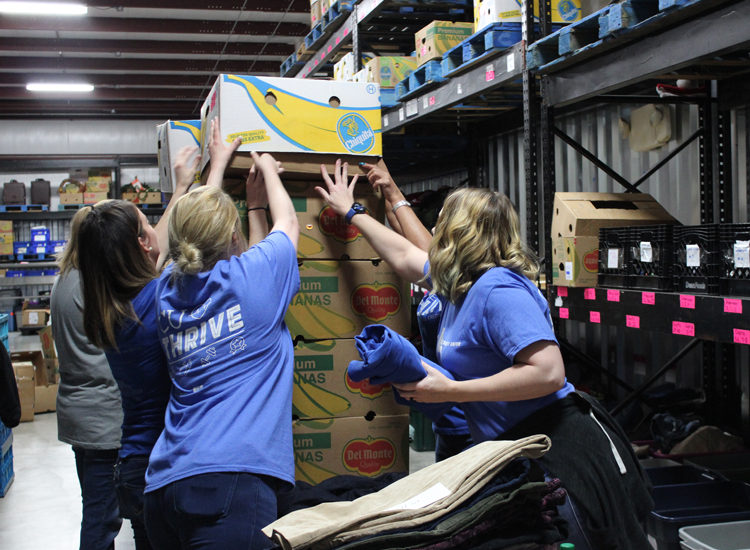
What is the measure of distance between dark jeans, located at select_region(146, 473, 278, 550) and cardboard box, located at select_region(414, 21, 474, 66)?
3.79 meters

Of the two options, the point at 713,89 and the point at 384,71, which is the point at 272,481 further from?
the point at 384,71

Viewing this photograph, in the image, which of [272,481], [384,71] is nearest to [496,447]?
[272,481]

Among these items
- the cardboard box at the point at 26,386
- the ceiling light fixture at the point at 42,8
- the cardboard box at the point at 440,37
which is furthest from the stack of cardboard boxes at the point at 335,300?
the ceiling light fixture at the point at 42,8

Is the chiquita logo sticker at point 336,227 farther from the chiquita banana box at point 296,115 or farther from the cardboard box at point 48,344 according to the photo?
the cardboard box at point 48,344

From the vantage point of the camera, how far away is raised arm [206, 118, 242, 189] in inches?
89.1

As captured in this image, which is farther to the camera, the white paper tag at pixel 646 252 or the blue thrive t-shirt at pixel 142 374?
the white paper tag at pixel 646 252

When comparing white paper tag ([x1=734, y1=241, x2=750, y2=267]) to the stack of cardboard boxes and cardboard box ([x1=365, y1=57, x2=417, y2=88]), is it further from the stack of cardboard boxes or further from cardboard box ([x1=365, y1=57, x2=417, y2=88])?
cardboard box ([x1=365, y1=57, x2=417, y2=88])

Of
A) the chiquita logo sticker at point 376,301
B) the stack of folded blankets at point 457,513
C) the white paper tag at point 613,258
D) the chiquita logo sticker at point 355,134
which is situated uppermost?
the chiquita logo sticker at point 355,134

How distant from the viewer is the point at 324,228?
2.54 m

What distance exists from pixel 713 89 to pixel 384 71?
2656mm

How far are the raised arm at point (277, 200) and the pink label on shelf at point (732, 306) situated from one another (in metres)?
1.65

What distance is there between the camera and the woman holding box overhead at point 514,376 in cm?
160

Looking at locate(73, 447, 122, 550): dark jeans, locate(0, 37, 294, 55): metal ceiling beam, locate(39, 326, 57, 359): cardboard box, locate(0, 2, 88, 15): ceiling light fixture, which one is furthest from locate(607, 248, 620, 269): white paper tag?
locate(0, 37, 294, 55): metal ceiling beam

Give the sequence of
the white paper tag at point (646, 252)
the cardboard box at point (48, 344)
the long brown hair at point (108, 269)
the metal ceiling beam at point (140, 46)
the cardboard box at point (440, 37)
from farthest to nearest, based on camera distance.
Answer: the metal ceiling beam at point (140, 46) → the cardboard box at point (48, 344) → the cardboard box at point (440, 37) → the white paper tag at point (646, 252) → the long brown hair at point (108, 269)
